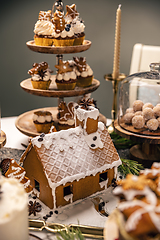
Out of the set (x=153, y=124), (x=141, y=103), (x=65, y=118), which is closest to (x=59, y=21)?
(x=65, y=118)

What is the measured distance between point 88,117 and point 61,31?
643 mm

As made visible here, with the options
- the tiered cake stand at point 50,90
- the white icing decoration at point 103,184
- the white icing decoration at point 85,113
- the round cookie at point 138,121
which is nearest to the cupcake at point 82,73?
the tiered cake stand at point 50,90

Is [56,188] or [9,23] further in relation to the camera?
[9,23]

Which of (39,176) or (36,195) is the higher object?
(39,176)

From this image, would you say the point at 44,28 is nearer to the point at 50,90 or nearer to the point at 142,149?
the point at 50,90

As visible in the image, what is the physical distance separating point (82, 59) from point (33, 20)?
3.89 feet

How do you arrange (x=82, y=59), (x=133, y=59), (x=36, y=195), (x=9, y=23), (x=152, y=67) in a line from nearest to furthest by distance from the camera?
(x=36, y=195), (x=152, y=67), (x=82, y=59), (x=133, y=59), (x=9, y=23)

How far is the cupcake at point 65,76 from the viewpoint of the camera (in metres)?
1.70

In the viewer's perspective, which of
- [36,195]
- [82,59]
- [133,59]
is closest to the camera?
[36,195]

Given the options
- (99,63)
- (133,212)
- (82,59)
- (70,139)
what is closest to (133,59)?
(99,63)

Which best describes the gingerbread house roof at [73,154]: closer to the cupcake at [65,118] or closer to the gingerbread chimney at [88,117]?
the gingerbread chimney at [88,117]

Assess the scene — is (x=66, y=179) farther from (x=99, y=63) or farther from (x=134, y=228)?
(x=99, y=63)

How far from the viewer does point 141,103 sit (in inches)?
65.9

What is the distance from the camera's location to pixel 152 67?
66.7 inches
